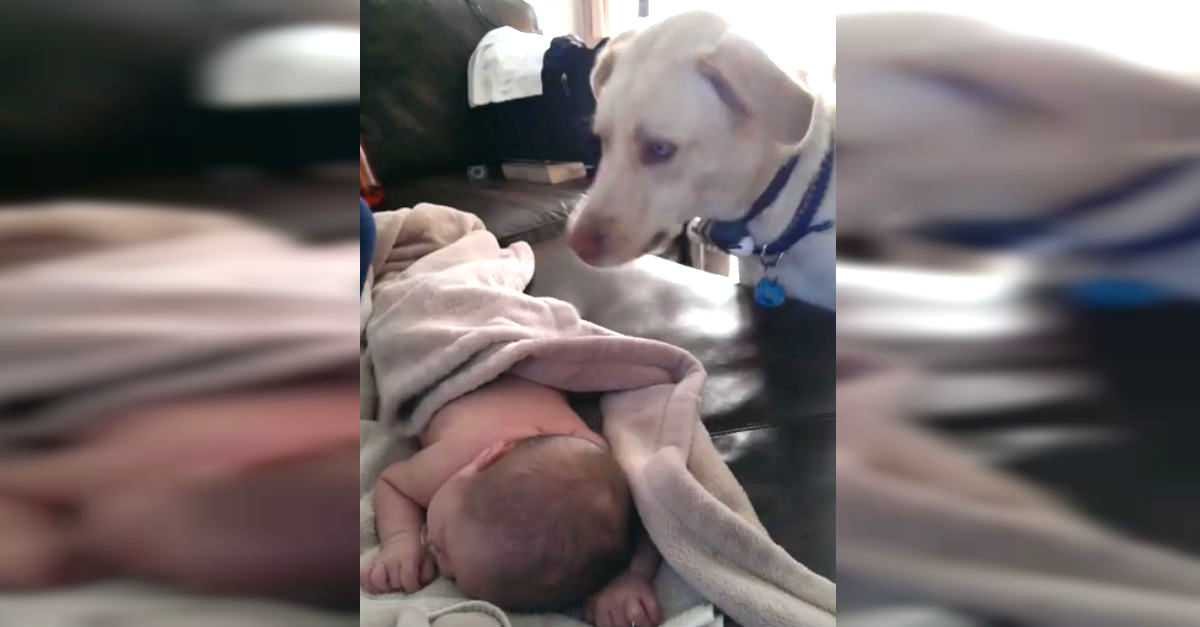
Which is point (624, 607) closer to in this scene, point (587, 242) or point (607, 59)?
point (587, 242)

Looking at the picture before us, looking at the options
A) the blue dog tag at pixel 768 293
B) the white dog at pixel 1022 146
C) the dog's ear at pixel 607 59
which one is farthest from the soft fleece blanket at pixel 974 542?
the dog's ear at pixel 607 59

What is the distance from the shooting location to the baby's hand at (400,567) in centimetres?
44

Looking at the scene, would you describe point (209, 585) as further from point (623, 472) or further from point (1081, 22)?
point (1081, 22)

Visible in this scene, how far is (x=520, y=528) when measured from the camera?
44 cm

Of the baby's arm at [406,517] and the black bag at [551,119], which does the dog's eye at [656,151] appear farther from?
the baby's arm at [406,517]

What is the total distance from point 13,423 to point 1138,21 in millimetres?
532

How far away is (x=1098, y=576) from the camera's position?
1.16 feet

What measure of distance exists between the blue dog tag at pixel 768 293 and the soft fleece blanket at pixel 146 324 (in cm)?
33

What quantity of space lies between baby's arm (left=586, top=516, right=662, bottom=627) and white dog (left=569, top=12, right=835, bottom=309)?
21 cm

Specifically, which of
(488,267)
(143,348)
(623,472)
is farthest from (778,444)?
(143,348)

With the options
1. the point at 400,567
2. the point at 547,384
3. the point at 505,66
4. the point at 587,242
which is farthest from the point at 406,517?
the point at 505,66

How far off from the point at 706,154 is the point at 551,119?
4.9 inches

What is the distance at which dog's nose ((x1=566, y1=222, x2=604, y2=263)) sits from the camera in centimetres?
58

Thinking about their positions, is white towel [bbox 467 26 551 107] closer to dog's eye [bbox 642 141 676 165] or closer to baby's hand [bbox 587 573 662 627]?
dog's eye [bbox 642 141 676 165]
